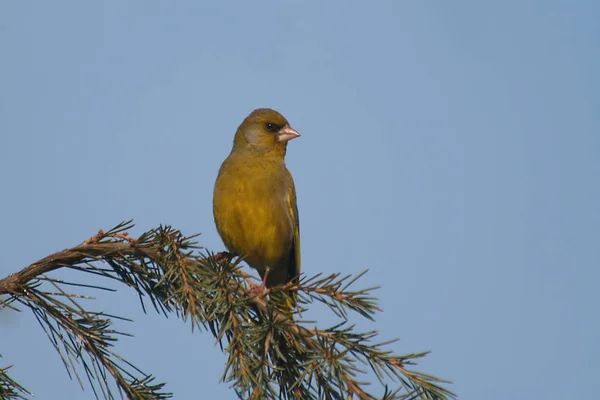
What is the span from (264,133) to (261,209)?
1086mm

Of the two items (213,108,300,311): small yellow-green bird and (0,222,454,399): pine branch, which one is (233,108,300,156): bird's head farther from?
(0,222,454,399): pine branch

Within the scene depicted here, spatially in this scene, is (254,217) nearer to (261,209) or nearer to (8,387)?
(261,209)

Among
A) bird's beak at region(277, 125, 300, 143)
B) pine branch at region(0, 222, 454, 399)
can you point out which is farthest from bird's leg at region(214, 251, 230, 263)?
bird's beak at region(277, 125, 300, 143)

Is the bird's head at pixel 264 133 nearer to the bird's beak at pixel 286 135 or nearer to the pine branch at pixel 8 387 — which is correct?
the bird's beak at pixel 286 135

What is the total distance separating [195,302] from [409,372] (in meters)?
0.93

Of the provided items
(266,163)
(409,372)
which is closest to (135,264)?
(409,372)

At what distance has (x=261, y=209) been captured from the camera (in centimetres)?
547

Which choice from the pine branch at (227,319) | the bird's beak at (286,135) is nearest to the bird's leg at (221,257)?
the pine branch at (227,319)

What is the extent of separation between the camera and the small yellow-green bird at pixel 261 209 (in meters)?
5.40

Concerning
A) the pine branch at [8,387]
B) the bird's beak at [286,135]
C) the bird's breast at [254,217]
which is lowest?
the pine branch at [8,387]

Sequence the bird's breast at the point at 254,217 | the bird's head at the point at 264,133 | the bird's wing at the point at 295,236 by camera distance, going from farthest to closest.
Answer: the bird's head at the point at 264,133, the bird's wing at the point at 295,236, the bird's breast at the point at 254,217

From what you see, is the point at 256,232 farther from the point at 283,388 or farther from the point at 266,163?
the point at 283,388

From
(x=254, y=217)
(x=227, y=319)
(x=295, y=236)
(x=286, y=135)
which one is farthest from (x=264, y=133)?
(x=227, y=319)

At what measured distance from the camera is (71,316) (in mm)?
3215
